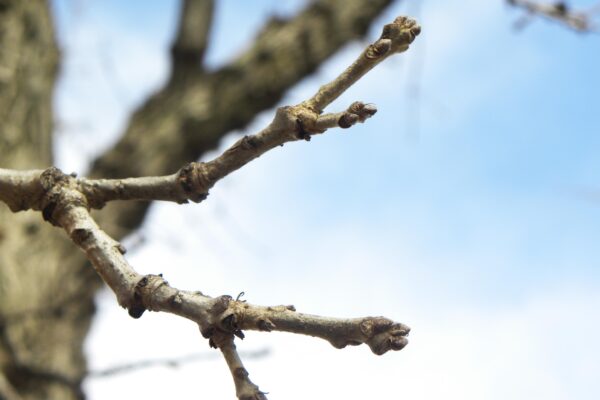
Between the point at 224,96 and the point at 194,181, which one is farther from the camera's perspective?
the point at 224,96

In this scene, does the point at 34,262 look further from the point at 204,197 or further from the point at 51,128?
the point at 204,197

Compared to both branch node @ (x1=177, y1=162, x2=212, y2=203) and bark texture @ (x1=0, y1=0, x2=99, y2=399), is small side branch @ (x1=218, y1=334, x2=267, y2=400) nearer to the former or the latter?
branch node @ (x1=177, y1=162, x2=212, y2=203)

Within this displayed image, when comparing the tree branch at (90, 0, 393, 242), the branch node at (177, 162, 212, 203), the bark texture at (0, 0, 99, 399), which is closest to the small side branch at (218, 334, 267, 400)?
the branch node at (177, 162, 212, 203)

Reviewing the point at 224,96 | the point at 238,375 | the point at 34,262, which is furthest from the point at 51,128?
the point at 238,375

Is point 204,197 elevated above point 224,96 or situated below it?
below

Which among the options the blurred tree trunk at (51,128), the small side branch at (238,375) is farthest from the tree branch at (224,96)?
the small side branch at (238,375)

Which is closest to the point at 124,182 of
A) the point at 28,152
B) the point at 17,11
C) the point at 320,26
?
the point at 28,152

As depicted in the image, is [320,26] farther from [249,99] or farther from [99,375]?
[99,375]
